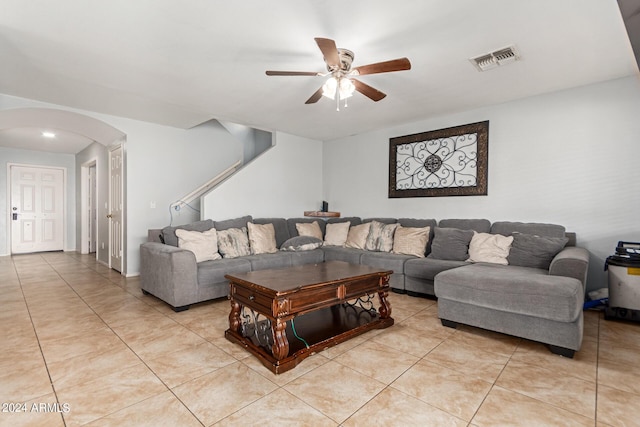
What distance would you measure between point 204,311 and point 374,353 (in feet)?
6.06

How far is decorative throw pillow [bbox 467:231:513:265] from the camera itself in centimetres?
335

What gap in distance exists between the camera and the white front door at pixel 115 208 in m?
4.84

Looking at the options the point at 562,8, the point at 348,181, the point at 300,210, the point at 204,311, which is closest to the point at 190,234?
the point at 204,311

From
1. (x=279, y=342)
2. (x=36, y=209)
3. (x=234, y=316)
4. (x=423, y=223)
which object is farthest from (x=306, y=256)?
(x=36, y=209)

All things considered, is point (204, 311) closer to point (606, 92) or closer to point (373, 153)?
point (373, 153)

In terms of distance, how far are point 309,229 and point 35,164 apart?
22.4ft

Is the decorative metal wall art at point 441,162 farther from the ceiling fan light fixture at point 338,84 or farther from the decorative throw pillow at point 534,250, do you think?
the ceiling fan light fixture at point 338,84

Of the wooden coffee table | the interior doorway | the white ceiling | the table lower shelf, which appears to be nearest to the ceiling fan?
the white ceiling

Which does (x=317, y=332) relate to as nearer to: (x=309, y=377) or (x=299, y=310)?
(x=299, y=310)

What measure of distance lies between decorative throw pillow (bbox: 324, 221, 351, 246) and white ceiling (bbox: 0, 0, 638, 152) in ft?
6.35

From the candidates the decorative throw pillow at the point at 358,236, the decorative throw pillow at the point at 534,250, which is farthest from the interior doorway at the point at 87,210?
the decorative throw pillow at the point at 534,250

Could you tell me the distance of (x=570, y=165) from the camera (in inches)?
135

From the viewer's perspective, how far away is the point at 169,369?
1.98 m

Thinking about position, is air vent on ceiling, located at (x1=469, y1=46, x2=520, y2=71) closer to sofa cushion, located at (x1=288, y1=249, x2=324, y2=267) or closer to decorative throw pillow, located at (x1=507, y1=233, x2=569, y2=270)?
decorative throw pillow, located at (x1=507, y1=233, x2=569, y2=270)
